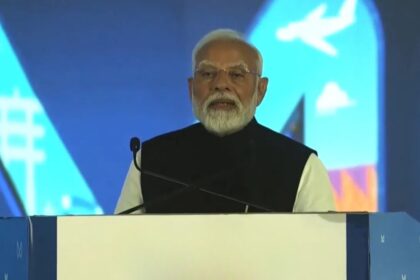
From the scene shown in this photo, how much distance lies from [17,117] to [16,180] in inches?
6.8

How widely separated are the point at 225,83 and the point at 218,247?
56cm

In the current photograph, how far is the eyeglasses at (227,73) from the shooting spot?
96cm

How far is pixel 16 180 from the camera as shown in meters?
1.61

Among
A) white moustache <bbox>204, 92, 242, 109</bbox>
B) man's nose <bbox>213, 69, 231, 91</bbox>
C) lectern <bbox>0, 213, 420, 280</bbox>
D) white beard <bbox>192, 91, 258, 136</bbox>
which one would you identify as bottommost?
lectern <bbox>0, 213, 420, 280</bbox>

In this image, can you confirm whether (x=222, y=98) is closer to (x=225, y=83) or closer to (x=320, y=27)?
(x=225, y=83)

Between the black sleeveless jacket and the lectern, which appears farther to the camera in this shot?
the black sleeveless jacket

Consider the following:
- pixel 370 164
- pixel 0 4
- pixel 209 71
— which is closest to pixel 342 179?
pixel 370 164

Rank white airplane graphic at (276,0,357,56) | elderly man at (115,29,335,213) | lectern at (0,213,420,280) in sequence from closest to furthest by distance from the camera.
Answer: lectern at (0,213,420,280), elderly man at (115,29,335,213), white airplane graphic at (276,0,357,56)

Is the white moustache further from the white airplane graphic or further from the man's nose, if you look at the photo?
the white airplane graphic

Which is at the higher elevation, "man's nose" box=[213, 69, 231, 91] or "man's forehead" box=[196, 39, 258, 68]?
"man's forehead" box=[196, 39, 258, 68]

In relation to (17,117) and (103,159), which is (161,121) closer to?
(103,159)

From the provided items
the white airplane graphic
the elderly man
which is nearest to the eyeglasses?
the elderly man

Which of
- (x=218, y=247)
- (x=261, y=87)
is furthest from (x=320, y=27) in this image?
(x=218, y=247)

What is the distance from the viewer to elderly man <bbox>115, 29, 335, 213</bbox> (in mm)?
944
